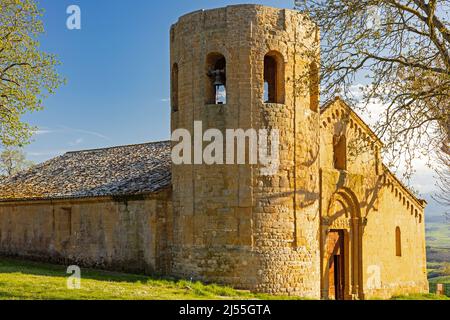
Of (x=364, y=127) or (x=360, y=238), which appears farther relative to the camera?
(x=364, y=127)

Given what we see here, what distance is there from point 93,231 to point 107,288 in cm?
673

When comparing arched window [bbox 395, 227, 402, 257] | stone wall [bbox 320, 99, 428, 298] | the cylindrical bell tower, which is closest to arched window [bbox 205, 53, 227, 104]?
the cylindrical bell tower

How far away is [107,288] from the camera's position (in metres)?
16.2

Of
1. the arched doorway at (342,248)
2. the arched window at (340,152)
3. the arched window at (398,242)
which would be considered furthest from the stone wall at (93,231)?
the arched window at (398,242)

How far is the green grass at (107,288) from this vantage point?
48.8ft

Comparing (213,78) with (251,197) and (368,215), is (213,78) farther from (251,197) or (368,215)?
(368,215)

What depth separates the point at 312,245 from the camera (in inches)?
751

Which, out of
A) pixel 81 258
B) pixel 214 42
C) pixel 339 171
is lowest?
pixel 81 258

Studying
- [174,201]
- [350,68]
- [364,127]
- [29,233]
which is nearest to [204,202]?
[174,201]

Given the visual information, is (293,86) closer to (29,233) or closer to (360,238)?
(360,238)

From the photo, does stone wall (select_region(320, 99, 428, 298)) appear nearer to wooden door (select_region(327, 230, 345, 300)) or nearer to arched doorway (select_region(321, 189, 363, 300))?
arched doorway (select_region(321, 189, 363, 300))

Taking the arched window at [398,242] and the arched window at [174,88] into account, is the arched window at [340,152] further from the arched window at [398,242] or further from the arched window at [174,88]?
the arched window at [174,88]

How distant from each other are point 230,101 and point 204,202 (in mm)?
3436

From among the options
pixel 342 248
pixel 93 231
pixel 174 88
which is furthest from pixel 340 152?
pixel 93 231
